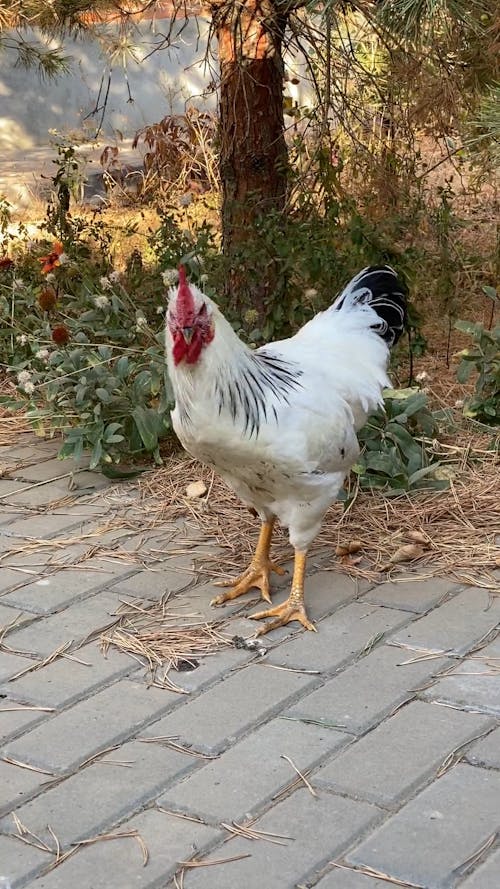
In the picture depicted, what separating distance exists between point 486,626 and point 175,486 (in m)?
1.64

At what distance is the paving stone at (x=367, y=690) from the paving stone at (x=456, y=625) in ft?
0.28

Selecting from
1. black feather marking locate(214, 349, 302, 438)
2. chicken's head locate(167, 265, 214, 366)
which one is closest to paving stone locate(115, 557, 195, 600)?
black feather marking locate(214, 349, 302, 438)

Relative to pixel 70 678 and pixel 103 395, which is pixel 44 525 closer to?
pixel 103 395

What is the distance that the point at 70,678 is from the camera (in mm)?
3172

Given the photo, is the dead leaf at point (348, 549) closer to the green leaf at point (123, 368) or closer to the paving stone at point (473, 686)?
the paving stone at point (473, 686)

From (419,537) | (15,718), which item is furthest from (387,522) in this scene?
(15,718)

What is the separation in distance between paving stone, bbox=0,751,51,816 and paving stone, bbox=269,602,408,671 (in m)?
0.85

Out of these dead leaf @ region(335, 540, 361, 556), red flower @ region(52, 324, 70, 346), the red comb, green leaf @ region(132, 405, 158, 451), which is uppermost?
the red comb

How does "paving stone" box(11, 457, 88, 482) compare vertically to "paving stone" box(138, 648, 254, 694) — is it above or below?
above

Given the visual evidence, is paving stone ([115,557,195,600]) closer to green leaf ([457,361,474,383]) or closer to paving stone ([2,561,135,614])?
paving stone ([2,561,135,614])

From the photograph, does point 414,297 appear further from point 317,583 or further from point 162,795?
point 162,795

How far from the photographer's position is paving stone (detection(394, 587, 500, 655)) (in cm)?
330

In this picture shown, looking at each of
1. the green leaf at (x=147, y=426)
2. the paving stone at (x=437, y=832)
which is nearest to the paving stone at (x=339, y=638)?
the paving stone at (x=437, y=832)

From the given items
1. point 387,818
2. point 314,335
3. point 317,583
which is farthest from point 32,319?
point 387,818
